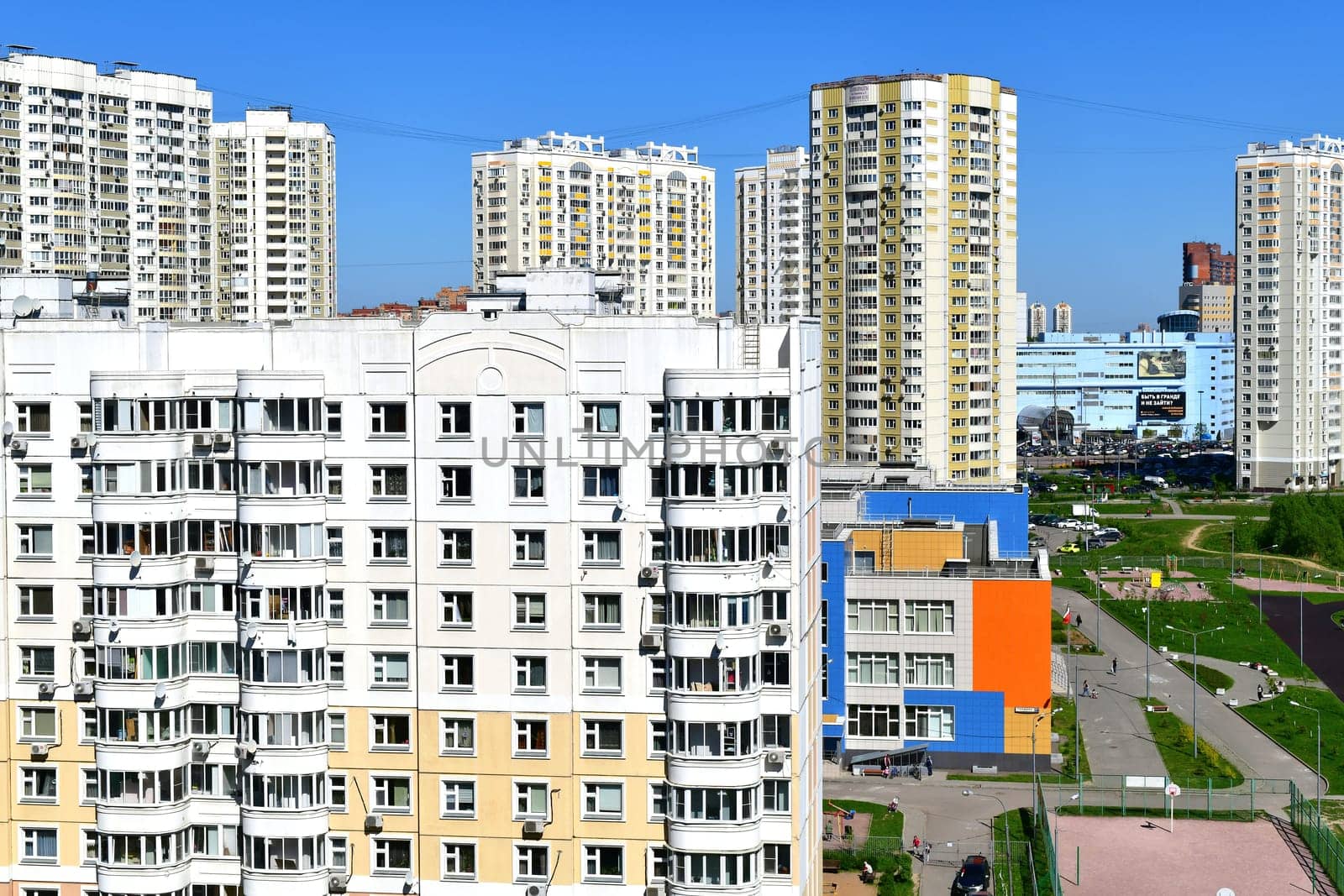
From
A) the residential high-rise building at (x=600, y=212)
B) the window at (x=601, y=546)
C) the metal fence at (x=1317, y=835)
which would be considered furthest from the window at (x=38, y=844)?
the residential high-rise building at (x=600, y=212)

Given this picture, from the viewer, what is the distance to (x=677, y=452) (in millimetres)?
29484

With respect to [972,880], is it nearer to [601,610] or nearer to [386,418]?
[601,610]

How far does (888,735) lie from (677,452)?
30.6 m

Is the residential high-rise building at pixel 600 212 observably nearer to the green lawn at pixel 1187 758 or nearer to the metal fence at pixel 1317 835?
the green lawn at pixel 1187 758

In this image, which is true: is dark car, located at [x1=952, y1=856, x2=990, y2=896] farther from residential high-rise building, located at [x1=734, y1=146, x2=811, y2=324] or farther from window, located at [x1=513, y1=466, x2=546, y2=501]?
residential high-rise building, located at [x1=734, y1=146, x2=811, y2=324]

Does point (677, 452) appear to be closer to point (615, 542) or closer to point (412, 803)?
point (615, 542)

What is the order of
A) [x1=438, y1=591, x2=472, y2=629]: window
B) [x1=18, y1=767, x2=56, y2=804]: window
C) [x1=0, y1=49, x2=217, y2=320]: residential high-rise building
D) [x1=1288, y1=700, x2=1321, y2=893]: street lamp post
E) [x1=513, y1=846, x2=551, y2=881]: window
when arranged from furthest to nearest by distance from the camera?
[x1=0, y1=49, x2=217, y2=320]: residential high-rise building
[x1=1288, y1=700, x2=1321, y2=893]: street lamp post
[x1=18, y1=767, x2=56, y2=804]: window
[x1=438, y1=591, x2=472, y2=629]: window
[x1=513, y1=846, x2=551, y2=881]: window

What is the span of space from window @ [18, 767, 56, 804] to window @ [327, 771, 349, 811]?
5317 mm

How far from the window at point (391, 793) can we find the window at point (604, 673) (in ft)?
12.5

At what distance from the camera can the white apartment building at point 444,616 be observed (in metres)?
29.8

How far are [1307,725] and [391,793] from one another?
4583 cm

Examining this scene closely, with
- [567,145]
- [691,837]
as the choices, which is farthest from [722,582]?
[567,145]

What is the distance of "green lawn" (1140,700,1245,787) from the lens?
186ft

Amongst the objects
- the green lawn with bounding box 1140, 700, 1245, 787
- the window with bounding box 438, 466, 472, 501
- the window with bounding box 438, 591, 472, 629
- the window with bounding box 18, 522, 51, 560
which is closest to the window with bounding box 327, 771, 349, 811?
the window with bounding box 438, 591, 472, 629
